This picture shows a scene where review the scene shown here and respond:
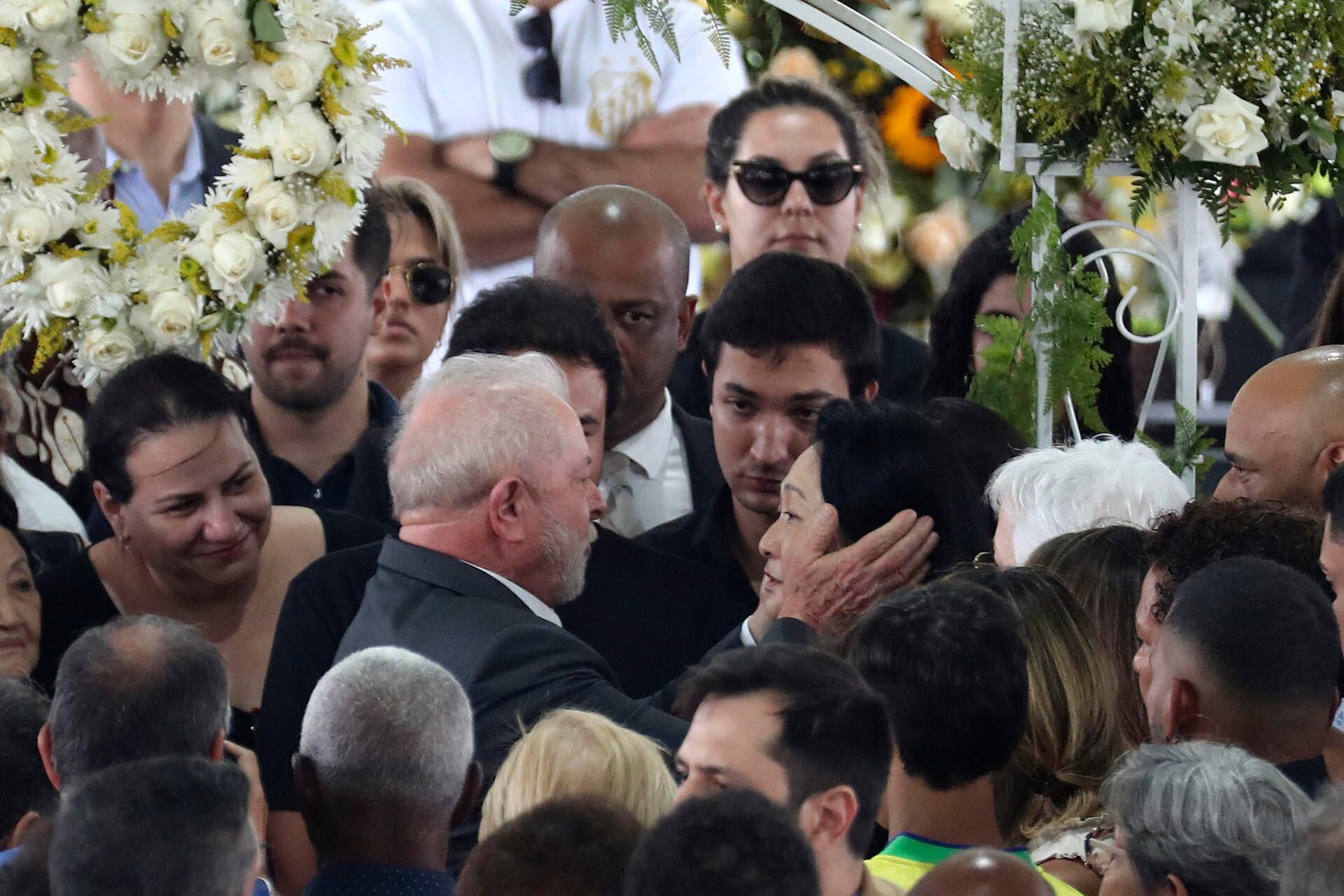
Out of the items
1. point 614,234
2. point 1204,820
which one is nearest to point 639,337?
point 614,234

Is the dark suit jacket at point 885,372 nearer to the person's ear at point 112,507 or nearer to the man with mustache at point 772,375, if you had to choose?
the man with mustache at point 772,375

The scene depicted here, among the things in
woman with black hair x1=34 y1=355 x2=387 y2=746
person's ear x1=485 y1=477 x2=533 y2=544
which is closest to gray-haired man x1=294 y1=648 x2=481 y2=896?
person's ear x1=485 y1=477 x2=533 y2=544

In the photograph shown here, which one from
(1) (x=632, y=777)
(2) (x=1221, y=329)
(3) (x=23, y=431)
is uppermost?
(1) (x=632, y=777)

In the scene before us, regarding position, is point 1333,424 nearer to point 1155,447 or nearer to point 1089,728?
point 1155,447

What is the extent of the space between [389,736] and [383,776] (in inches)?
2.3

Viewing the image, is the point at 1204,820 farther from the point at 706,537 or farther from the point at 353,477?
the point at 353,477

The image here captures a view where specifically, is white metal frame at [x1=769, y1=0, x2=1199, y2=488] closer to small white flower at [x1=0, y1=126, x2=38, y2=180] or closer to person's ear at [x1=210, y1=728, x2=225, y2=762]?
small white flower at [x1=0, y1=126, x2=38, y2=180]

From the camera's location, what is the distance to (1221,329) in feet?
24.2

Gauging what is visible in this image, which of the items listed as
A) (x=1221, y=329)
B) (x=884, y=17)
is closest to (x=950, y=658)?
(x=884, y=17)

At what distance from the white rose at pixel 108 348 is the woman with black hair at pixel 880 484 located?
5.67ft

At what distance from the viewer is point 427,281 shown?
5.70 meters

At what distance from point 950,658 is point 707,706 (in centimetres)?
42

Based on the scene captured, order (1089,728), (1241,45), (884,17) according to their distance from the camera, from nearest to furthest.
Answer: (1089,728)
(1241,45)
(884,17)

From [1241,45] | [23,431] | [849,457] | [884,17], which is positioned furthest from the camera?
[884,17]
